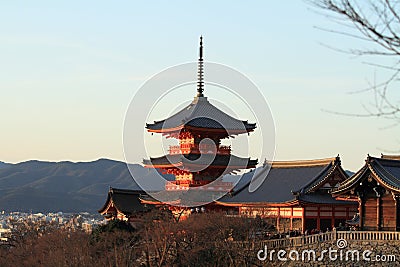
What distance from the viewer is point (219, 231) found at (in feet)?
94.7

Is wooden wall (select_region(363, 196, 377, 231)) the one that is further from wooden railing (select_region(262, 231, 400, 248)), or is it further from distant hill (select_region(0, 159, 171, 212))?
distant hill (select_region(0, 159, 171, 212))

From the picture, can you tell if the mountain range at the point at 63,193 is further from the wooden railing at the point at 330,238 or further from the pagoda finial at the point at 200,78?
the wooden railing at the point at 330,238

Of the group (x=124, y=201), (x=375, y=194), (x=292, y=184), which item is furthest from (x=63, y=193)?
(x=375, y=194)

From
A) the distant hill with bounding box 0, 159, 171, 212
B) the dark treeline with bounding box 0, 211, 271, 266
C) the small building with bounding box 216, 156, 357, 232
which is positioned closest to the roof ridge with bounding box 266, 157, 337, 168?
the small building with bounding box 216, 156, 357, 232

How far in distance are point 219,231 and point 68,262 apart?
21.4 feet

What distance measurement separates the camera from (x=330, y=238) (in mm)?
25562

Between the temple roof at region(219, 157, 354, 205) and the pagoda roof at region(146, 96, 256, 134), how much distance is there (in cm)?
335

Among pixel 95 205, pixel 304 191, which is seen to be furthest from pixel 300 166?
pixel 95 205

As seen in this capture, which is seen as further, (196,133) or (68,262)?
(196,133)

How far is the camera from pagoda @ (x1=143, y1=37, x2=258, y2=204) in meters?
40.0

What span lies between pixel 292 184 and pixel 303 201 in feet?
11.4

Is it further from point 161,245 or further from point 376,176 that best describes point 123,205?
point 376,176

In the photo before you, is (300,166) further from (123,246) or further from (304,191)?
(123,246)

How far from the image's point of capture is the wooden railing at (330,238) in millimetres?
23953
